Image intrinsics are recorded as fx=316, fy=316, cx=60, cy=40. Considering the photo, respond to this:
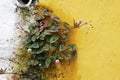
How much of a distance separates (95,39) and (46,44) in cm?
48

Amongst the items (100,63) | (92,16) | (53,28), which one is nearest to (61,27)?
(53,28)

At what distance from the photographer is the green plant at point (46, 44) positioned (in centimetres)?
290

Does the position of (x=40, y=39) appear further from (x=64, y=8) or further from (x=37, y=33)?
(x=64, y=8)

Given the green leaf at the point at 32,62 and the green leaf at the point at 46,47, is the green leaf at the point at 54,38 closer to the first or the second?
the green leaf at the point at 46,47

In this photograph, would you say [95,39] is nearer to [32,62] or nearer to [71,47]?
[71,47]

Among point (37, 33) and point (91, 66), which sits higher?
point (37, 33)

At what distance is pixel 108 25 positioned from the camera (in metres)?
2.70

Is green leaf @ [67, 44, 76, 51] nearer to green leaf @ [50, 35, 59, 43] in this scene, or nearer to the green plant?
the green plant

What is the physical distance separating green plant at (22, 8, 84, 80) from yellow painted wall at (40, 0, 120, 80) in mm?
79

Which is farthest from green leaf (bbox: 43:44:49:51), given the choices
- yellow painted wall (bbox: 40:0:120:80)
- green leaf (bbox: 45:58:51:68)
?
yellow painted wall (bbox: 40:0:120:80)

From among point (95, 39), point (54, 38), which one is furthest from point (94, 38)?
point (54, 38)

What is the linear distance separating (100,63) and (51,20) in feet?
2.15

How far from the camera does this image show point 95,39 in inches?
109

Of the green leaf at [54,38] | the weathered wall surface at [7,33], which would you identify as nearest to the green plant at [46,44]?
the green leaf at [54,38]
